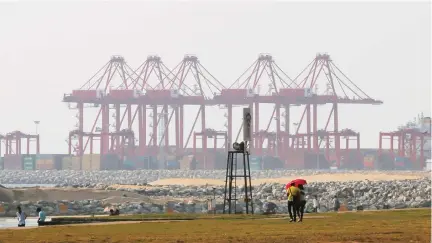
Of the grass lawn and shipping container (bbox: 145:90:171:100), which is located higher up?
shipping container (bbox: 145:90:171:100)

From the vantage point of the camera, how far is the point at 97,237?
79.7 ft

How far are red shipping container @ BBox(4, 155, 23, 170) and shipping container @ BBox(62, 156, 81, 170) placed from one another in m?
9.89

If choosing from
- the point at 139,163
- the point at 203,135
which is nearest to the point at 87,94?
the point at 139,163

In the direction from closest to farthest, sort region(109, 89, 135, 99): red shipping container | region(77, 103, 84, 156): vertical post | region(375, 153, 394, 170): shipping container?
region(375, 153, 394, 170): shipping container → region(77, 103, 84, 156): vertical post → region(109, 89, 135, 99): red shipping container

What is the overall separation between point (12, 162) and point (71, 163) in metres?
16.2

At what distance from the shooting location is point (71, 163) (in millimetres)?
173750

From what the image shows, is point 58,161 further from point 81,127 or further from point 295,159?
point 295,159

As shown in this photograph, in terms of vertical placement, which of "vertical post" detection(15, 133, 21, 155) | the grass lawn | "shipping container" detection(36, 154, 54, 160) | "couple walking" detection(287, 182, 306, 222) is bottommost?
the grass lawn

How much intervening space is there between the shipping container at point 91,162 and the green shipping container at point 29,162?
10295 millimetres

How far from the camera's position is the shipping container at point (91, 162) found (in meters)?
169

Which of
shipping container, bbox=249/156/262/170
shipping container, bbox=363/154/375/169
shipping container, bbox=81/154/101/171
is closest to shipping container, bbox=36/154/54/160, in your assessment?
shipping container, bbox=81/154/101/171

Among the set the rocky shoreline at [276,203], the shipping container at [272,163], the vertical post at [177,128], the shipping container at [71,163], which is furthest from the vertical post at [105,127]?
the rocky shoreline at [276,203]

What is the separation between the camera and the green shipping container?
18012cm

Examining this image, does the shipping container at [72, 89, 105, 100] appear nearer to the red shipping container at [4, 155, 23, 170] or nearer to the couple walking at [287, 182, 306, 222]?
the red shipping container at [4, 155, 23, 170]
